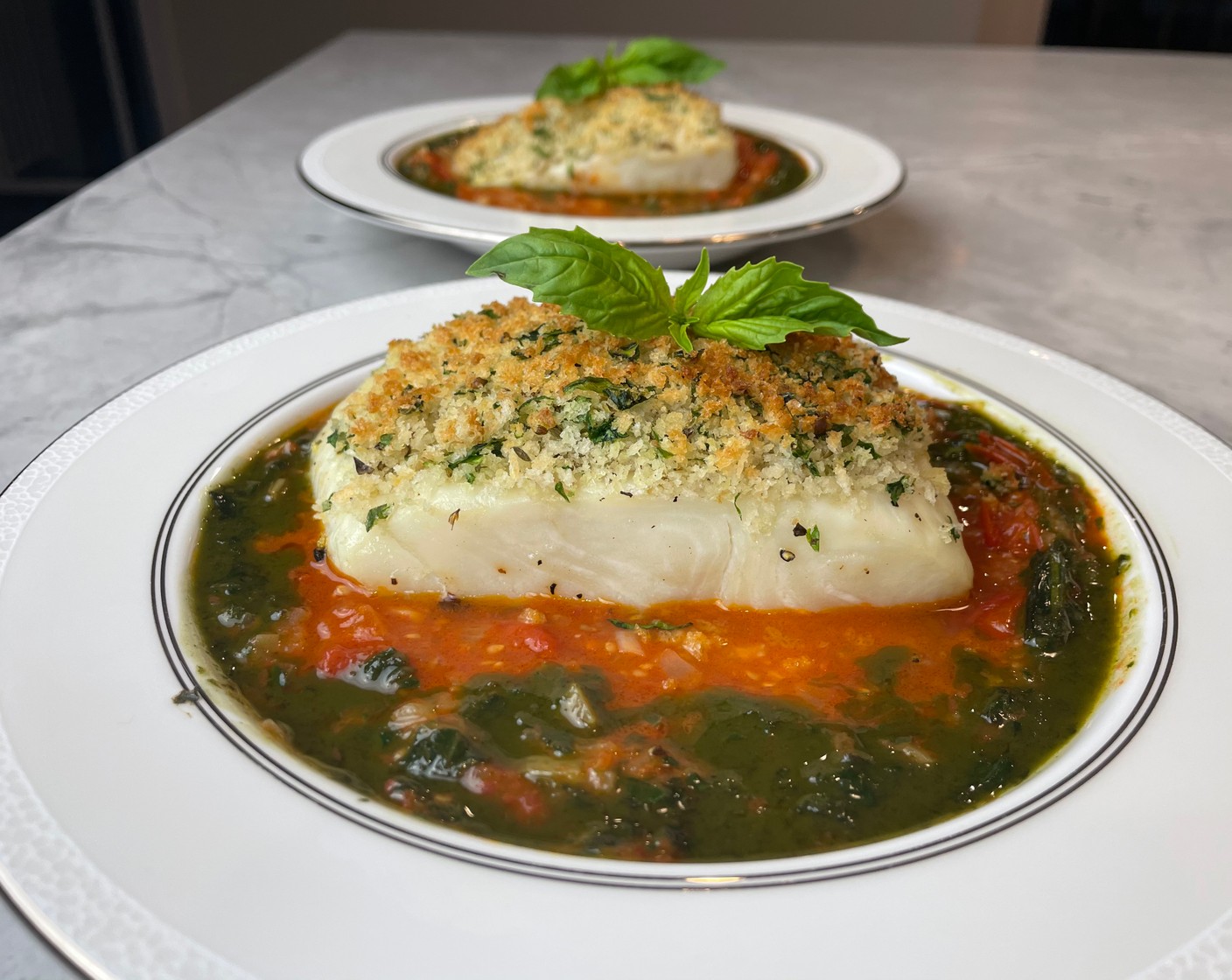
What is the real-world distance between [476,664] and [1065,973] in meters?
1.25

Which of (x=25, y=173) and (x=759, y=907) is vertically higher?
(x=759, y=907)

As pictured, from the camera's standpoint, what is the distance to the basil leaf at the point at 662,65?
16.6 feet

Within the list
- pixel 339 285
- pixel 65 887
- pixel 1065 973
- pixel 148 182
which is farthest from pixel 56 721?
pixel 148 182

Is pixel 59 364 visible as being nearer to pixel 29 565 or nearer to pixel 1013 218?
pixel 29 565

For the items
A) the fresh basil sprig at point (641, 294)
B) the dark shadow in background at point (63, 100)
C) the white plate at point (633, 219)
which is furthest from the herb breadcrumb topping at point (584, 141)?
the dark shadow in background at point (63, 100)

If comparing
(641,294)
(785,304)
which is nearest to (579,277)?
(641,294)

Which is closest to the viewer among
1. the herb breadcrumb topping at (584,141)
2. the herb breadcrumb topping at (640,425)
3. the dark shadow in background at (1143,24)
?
the herb breadcrumb topping at (640,425)

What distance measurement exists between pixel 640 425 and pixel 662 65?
3.34 meters

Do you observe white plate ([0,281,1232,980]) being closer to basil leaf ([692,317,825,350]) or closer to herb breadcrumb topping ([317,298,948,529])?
herb breadcrumb topping ([317,298,948,529])

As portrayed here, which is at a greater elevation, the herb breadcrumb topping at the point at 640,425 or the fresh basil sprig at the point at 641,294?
the fresh basil sprig at the point at 641,294

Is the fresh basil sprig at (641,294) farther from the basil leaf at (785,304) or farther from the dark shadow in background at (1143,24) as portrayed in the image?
the dark shadow in background at (1143,24)

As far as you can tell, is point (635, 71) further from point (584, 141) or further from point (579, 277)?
point (579, 277)

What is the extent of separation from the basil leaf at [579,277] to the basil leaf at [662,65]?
2.96 meters

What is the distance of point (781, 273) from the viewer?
2.43m
